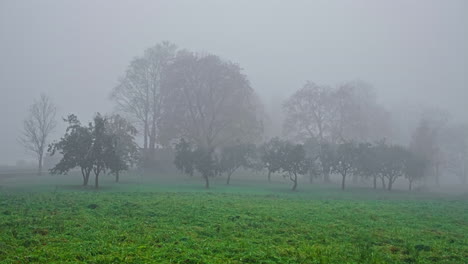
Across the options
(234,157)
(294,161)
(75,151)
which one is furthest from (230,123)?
(75,151)

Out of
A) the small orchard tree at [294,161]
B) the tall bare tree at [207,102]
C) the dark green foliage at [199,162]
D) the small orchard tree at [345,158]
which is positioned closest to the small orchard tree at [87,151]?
the dark green foliage at [199,162]

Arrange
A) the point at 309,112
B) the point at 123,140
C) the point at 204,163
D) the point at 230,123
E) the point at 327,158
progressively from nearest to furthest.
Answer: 1. the point at 204,163
2. the point at 123,140
3. the point at 327,158
4. the point at 230,123
5. the point at 309,112

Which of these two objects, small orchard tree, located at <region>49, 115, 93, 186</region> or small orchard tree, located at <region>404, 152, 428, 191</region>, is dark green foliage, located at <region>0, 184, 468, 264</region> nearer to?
small orchard tree, located at <region>49, 115, 93, 186</region>

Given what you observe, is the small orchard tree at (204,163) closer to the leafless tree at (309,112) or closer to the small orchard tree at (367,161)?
the small orchard tree at (367,161)

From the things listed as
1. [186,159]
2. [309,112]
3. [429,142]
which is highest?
[309,112]

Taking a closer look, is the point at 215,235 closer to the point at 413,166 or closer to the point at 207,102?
the point at 207,102

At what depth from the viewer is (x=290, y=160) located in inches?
1874

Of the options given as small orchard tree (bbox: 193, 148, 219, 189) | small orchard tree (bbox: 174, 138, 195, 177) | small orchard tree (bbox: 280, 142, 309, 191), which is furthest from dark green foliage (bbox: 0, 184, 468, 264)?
small orchard tree (bbox: 280, 142, 309, 191)

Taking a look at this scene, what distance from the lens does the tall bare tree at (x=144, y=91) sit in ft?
224

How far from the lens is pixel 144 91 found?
68.8 metres

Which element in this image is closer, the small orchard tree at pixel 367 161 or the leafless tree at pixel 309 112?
the small orchard tree at pixel 367 161

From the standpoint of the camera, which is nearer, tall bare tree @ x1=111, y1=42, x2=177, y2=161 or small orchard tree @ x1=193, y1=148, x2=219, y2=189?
small orchard tree @ x1=193, y1=148, x2=219, y2=189

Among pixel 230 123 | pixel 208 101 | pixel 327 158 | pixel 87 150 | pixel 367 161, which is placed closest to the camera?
pixel 87 150

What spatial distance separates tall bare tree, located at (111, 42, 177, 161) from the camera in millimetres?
68188
